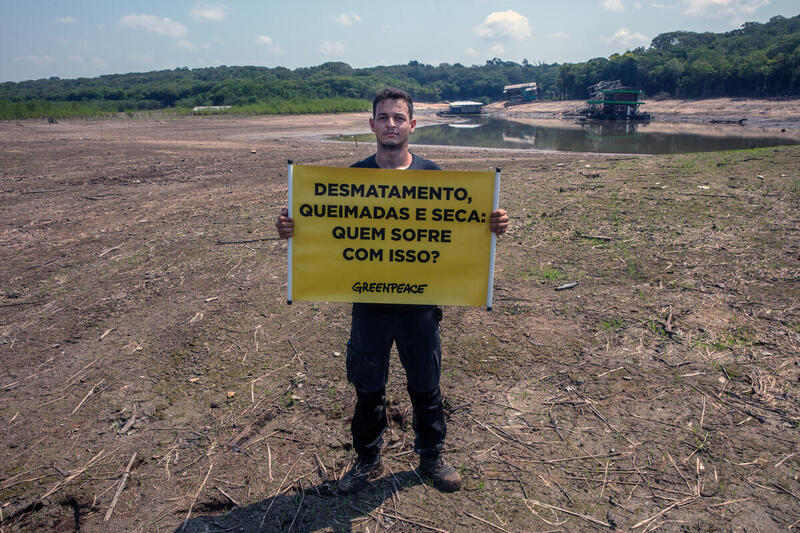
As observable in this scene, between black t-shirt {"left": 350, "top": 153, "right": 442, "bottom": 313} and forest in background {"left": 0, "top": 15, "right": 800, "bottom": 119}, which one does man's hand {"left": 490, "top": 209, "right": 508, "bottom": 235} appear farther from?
forest in background {"left": 0, "top": 15, "right": 800, "bottom": 119}

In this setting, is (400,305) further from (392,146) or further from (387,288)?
(392,146)

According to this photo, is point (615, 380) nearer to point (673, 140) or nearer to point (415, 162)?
point (415, 162)

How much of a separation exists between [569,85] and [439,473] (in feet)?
363

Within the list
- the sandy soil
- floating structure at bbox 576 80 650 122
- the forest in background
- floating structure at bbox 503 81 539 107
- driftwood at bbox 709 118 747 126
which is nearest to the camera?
the sandy soil

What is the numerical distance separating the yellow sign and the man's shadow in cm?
118

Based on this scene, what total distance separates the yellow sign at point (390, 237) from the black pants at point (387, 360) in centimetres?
10

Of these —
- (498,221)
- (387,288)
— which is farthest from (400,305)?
(498,221)

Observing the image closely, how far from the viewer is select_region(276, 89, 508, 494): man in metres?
2.66

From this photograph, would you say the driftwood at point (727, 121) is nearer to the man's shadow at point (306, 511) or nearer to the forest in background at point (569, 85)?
the forest in background at point (569, 85)

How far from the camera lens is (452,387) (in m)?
3.76

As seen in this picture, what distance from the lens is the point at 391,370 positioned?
13.2 feet

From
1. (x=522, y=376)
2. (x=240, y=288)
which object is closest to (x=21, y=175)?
(x=240, y=288)

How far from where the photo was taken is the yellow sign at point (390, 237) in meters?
2.73

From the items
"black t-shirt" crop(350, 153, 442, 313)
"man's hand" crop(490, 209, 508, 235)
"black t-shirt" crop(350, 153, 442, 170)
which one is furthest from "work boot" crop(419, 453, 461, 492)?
"black t-shirt" crop(350, 153, 442, 170)
